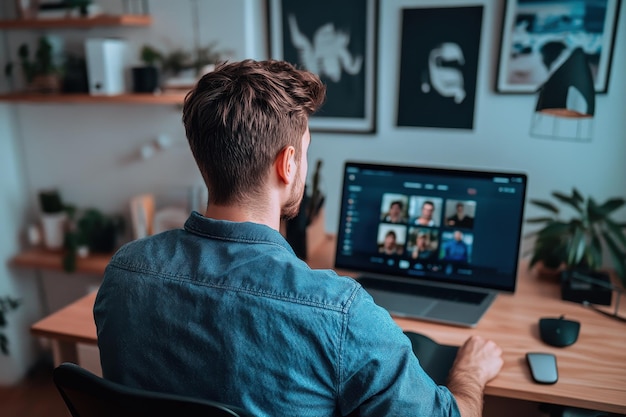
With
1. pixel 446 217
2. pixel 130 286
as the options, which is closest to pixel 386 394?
pixel 130 286

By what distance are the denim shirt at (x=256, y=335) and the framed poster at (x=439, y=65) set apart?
55.3 inches

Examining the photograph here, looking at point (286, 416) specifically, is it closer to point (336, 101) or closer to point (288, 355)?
point (288, 355)

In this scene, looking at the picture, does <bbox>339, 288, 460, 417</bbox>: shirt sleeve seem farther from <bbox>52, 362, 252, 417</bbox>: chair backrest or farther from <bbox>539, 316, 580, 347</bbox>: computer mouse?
→ <bbox>539, 316, 580, 347</bbox>: computer mouse

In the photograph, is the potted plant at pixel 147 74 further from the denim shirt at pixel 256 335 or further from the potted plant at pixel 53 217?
the denim shirt at pixel 256 335

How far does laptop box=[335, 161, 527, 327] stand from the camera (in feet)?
5.49

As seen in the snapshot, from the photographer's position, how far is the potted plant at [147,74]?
2381 millimetres

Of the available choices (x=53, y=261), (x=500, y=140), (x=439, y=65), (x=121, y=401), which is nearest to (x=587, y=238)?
(x=500, y=140)

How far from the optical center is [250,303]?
3.00 ft

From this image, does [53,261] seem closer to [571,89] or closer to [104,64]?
[104,64]

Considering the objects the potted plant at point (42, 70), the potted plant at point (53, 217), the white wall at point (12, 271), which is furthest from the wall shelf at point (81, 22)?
the potted plant at point (53, 217)

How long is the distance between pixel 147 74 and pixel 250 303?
1.72 m

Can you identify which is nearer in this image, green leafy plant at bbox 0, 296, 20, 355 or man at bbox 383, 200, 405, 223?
man at bbox 383, 200, 405, 223

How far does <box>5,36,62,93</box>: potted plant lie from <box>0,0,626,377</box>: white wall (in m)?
0.14

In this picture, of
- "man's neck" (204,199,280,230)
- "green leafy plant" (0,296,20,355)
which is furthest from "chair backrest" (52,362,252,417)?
"green leafy plant" (0,296,20,355)
